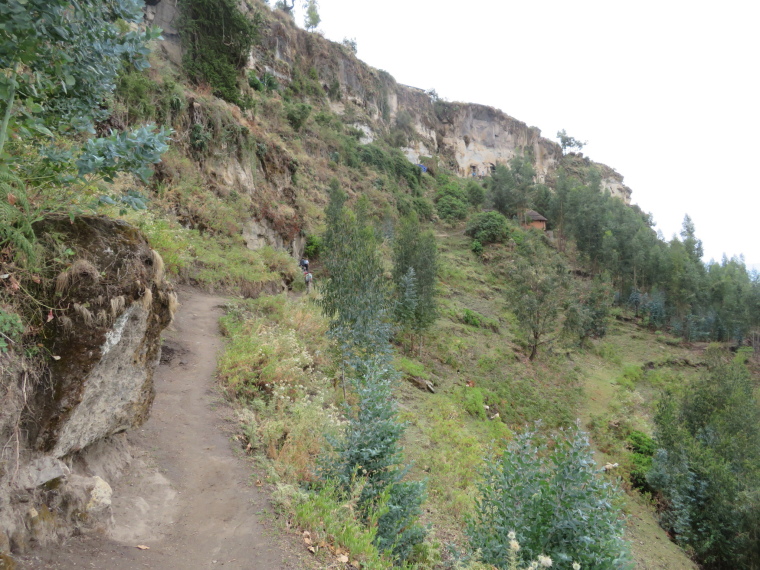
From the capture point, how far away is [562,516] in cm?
472

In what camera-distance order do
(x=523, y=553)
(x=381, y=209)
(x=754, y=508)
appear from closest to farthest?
(x=523, y=553), (x=754, y=508), (x=381, y=209)

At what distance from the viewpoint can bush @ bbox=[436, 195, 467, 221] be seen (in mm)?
51625

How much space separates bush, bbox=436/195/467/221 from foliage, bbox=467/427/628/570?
47534 mm

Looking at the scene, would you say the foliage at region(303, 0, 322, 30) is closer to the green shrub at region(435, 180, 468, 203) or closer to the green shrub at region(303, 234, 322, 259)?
the green shrub at region(435, 180, 468, 203)

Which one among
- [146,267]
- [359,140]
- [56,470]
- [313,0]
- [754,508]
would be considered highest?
[313,0]

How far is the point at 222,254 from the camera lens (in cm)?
1462

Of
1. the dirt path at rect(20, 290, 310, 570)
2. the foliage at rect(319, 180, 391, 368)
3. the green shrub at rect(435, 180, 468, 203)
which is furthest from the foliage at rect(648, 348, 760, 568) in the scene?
the green shrub at rect(435, 180, 468, 203)

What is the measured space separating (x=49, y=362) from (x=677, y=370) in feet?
130

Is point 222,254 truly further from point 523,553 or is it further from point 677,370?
point 677,370

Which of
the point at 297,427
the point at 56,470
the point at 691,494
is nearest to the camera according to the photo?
the point at 56,470

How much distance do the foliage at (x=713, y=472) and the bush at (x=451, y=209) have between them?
3689 cm

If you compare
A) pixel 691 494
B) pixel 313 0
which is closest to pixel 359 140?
Result: pixel 313 0

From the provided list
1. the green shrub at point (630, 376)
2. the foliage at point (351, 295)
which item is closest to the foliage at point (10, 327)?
the foliage at point (351, 295)

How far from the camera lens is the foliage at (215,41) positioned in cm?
2114
